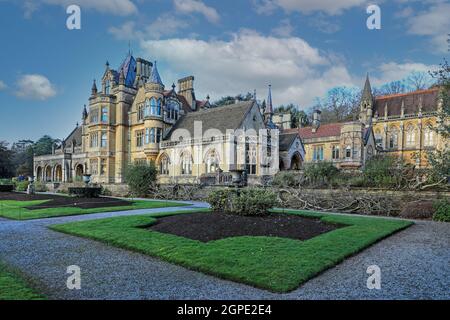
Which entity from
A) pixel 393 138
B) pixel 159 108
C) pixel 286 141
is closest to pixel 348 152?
pixel 286 141

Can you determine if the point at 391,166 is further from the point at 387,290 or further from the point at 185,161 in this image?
the point at 185,161

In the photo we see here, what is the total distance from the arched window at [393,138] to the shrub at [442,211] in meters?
39.0

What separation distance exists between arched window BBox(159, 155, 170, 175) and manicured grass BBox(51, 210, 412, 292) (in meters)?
22.2

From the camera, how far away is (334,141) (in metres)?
39.3

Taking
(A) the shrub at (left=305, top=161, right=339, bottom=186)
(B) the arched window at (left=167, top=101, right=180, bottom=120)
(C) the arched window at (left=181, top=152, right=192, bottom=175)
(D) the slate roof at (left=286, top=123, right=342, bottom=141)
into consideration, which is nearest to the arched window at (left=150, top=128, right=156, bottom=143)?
(B) the arched window at (left=167, top=101, right=180, bottom=120)


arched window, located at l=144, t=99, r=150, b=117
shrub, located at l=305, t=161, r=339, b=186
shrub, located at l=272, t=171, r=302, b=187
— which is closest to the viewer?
shrub, located at l=305, t=161, r=339, b=186

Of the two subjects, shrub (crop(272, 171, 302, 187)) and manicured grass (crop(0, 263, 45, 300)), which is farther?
shrub (crop(272, 171, 302, 187))

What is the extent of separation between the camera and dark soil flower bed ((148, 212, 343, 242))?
8.01 metres

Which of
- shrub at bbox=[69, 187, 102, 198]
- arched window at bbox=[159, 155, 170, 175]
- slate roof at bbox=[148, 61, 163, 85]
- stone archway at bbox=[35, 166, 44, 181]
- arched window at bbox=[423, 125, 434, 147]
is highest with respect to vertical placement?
slate roof at bbox=[148, 61, 163, 85]

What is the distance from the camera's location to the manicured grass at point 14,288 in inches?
159

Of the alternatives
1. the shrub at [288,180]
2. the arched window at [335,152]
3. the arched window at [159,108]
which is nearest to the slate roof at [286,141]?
the arched window at [335,152]

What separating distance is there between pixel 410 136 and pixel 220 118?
32.9 m

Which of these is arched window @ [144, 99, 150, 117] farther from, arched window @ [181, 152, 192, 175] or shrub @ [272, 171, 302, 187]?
shrub @ [272, 171, 302, 187]

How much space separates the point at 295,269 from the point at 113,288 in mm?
3009
